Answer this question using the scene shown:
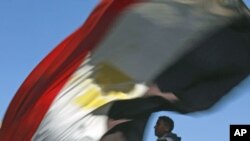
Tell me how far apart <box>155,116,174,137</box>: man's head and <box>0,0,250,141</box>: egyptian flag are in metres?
0.20

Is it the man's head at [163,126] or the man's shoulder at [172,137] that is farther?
the man's head at [163,126]

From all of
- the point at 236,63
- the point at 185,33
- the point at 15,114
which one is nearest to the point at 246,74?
the point at 236,63

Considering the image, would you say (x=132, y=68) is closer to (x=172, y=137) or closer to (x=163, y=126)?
(x=163, y=126)

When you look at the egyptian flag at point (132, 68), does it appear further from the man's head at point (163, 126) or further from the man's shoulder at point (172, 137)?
the man's shoulder at point (172, 137)

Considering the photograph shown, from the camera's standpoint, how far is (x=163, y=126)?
9.49 m

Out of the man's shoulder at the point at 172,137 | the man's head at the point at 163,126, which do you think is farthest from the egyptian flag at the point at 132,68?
the man's shoulder at the point at 172,137

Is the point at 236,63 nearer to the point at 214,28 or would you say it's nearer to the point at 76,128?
the point at 214,28

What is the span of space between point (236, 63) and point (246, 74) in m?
0.20

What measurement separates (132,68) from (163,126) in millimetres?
879

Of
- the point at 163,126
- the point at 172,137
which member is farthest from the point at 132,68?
the point at 172,137

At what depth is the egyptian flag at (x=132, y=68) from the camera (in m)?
9.26

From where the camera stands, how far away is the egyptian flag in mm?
9258

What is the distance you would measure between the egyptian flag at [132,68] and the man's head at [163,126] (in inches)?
8.0

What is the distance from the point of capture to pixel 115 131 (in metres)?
9.28
